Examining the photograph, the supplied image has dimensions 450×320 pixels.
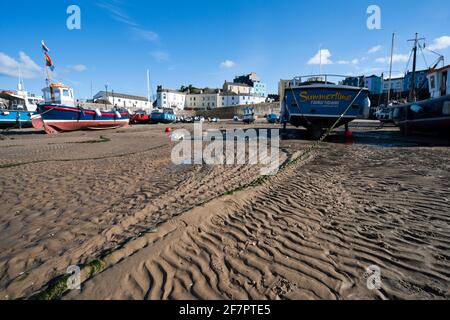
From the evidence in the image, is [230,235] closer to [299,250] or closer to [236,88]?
[299,250]

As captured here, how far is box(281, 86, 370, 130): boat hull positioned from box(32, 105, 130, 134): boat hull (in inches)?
630

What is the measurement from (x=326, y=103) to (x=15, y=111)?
2542 centimetres

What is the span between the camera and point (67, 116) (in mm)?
17859

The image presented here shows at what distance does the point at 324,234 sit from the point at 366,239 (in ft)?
1.45

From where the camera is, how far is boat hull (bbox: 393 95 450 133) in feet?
33.0

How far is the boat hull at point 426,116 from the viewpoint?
10047 millimetres

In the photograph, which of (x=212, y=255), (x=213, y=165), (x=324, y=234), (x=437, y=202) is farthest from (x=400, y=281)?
(x=213, y=165)

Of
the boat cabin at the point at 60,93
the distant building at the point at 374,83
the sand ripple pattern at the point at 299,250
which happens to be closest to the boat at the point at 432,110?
the sand ripple pattern at the point at 299,250

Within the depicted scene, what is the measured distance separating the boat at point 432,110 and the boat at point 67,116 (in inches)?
861

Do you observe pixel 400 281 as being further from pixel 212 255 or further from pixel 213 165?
pixel 213 165

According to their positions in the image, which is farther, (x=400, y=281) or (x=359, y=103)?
(x=359, y=103)

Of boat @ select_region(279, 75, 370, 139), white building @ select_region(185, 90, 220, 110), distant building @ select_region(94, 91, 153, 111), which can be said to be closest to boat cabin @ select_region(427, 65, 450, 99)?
boat @ select_region(279, 75, 370, 139)

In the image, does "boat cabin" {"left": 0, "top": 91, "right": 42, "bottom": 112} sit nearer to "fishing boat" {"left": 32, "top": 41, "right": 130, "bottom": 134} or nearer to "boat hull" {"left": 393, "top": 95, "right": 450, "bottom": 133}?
"fishing boat" {"left": 32, "top": 41, "right": 130, "bottom": 134}

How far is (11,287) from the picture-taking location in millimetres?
2160
